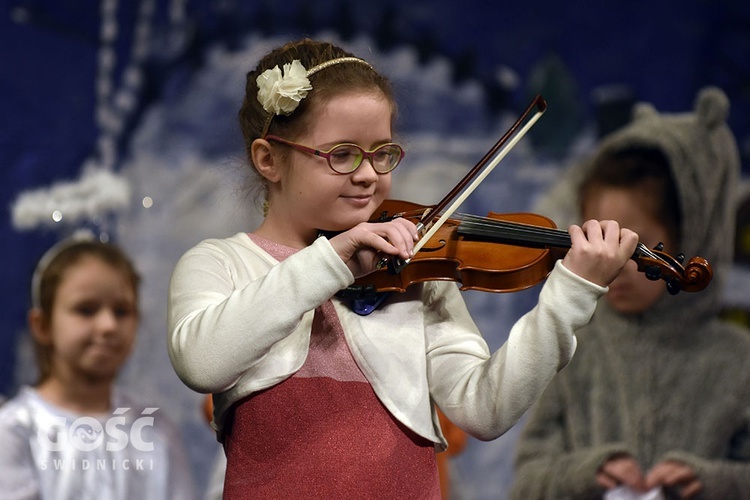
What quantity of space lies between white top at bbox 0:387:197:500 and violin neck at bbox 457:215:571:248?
1.51m

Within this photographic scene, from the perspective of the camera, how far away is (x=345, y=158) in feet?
4.20

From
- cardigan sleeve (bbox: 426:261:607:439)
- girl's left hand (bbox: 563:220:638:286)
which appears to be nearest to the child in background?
cardigan sleeve (bbox: 426:261:607:439)

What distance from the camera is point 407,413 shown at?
128 cm

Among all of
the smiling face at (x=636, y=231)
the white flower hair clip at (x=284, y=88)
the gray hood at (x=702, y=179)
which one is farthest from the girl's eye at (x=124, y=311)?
the white flower hair clip at (x=284, y=88)

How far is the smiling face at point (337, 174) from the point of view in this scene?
1278 mm

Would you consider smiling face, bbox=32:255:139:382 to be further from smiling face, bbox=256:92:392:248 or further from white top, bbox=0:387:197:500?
smiling face, bbox=256:92:392:248

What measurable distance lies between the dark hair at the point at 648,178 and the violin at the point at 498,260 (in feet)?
4.62

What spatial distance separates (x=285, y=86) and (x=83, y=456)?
1.55m

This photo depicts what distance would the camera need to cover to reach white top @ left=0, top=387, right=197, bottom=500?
2441 millimetres

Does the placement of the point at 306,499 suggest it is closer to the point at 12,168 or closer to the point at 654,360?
the point at 654,360

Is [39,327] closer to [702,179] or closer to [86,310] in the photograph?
[86,310]

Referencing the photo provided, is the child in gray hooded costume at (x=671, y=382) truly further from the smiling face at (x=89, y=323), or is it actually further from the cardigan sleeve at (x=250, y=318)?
the cardigan sleeve at (x=250, y=318)

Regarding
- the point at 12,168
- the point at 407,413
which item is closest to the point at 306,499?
the point at 407,413

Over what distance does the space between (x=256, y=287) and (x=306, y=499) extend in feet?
0.89
